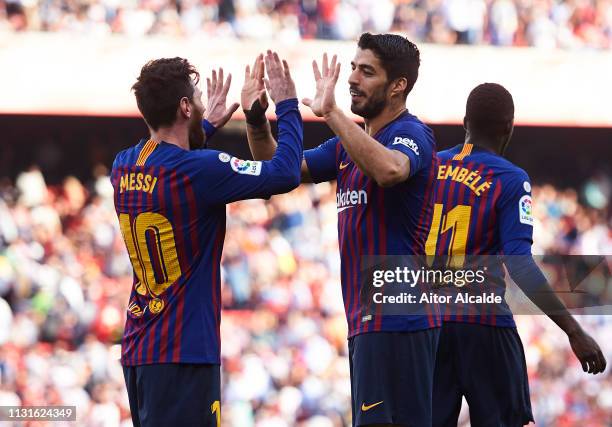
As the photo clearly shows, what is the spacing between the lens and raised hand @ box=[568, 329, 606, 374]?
15.8 feet

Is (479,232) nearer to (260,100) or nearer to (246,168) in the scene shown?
(260,100)

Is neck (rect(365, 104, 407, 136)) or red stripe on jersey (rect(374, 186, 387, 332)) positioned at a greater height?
neck (rect(365, 104, 407, 136))

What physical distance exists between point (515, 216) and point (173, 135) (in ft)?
5.54

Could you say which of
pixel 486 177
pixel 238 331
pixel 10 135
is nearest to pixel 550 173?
pixel 238 331

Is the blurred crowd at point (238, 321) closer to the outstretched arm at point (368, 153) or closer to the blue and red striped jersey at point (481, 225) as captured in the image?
the blue and red striped jersey at point (481, 225)

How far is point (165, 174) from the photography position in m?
Answer: 4.45

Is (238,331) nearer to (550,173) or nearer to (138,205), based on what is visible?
(550,173)

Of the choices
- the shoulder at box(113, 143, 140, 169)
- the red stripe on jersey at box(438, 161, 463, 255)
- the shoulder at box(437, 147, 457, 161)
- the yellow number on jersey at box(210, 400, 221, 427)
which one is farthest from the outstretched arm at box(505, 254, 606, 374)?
the shoulder at box(113, 143, 140, 169)

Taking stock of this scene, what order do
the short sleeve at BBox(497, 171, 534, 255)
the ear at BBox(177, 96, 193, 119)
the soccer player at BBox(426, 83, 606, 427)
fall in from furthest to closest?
the soccer player at BBox(426, 83, 606, 427), the short sleeve at BBox(497, 171, 534, 255), the ear at BBox(177, 96, 193, 119)

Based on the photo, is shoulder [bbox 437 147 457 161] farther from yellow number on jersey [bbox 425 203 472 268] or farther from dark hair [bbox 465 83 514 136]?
yellow number on jersey [bbox 425 203 472 268]

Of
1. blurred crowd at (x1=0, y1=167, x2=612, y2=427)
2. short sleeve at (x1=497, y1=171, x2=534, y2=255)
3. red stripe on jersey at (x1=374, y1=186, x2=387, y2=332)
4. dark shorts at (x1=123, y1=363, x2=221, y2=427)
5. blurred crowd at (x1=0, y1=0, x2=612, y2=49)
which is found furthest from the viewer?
blurred crowd at (x1=0, y1=0, x2=612, y2=49)

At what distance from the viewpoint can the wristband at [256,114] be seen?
15.8 ft

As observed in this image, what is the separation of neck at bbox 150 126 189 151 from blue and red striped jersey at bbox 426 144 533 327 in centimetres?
134

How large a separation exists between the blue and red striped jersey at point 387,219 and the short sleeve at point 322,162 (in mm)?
307
